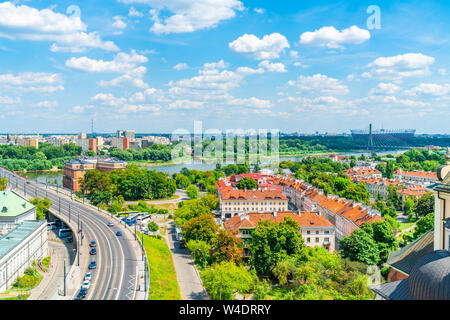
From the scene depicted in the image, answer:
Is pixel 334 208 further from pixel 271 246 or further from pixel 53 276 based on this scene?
pixel 53 276

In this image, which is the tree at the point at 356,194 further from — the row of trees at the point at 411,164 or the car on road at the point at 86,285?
the car on road at the point at 86,285

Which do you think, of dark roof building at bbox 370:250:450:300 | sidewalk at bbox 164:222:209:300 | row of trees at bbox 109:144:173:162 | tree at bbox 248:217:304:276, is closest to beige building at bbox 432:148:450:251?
dark roof building at bbox 370:250:450:300

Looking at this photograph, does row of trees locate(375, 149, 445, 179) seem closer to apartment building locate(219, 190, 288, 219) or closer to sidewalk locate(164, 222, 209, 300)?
apartment building locate(219, 190, 288, 219)

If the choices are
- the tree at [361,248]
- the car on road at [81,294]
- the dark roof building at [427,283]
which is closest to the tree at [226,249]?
the tree at [361,248]

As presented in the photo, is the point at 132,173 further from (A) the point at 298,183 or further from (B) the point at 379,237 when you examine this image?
(B) the point at 379,237
